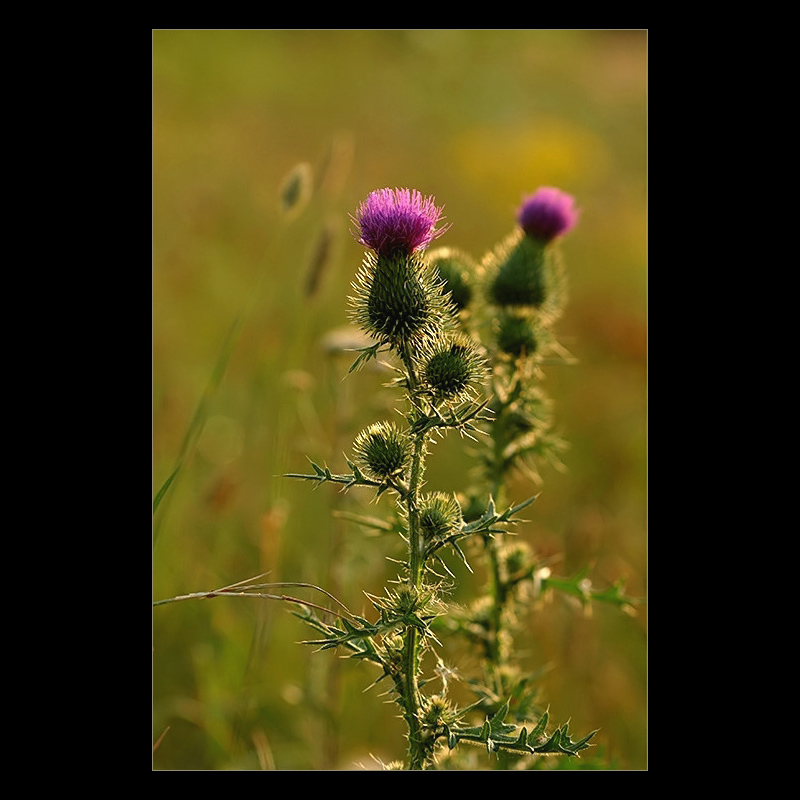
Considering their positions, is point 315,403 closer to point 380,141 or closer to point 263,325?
point 263,325

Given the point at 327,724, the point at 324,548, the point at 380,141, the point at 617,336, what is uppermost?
the point at 380,141

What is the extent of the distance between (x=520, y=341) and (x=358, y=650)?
1540 mm

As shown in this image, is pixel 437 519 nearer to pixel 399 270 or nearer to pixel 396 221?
pixel 399 270

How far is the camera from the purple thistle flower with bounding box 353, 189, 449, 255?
2492 mm

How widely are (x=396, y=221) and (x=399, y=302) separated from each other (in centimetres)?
26

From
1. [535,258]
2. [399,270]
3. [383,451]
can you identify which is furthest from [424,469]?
[535,258]

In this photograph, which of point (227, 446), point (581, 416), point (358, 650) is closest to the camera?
point (358, 650)

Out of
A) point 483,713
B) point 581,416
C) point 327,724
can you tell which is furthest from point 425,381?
point 581,416

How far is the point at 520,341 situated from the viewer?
330 centimetres

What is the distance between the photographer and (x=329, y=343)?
155 inches

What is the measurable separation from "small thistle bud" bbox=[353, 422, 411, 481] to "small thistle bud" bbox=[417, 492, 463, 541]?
5.6 inches

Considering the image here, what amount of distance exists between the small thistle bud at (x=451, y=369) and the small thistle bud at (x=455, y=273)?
680mm

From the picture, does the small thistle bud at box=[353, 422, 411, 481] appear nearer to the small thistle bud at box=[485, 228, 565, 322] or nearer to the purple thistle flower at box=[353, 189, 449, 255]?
the purple thistle flower at box=[353, 189, 449, 255]

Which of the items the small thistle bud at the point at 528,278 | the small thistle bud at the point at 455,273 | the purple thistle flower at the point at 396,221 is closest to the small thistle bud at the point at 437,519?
the purple thistle flower at the point at 396,221
